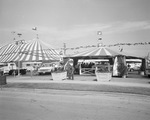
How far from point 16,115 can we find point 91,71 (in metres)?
16.4

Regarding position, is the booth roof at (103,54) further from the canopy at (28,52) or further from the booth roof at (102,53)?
the canopy at (28,52)

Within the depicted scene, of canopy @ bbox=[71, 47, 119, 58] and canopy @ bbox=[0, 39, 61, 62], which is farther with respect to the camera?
canopy @ bbox=[0, 39, 61, 62]

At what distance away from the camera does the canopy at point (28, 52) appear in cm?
2405

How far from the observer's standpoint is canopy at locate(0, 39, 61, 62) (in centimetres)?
2405

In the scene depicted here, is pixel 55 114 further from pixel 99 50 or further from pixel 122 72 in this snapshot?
pixel 99 50

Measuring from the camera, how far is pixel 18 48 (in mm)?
26656

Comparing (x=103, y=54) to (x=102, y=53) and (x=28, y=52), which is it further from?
(x=28, y=52)

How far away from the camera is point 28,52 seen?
80.8ft

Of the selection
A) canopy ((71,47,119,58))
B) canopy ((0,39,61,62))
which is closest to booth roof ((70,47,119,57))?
canopy ((71,47,119,58))

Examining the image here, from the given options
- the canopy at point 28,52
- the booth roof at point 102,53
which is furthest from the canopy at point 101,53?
the canopy at point 28,52

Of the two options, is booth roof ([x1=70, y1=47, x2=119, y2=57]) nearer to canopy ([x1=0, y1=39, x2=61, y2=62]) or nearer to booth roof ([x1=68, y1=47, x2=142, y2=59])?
booth roof ([x1=68, y1=47, x2=142, y2=59])

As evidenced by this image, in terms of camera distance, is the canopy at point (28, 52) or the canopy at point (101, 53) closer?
the canopy at point (101, 53)

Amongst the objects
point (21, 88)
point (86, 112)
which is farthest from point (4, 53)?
point (86, 112)

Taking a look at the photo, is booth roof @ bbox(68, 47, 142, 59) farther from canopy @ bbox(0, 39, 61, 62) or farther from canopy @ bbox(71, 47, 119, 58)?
canopy @ bbox(0, 39, 61, 62)
